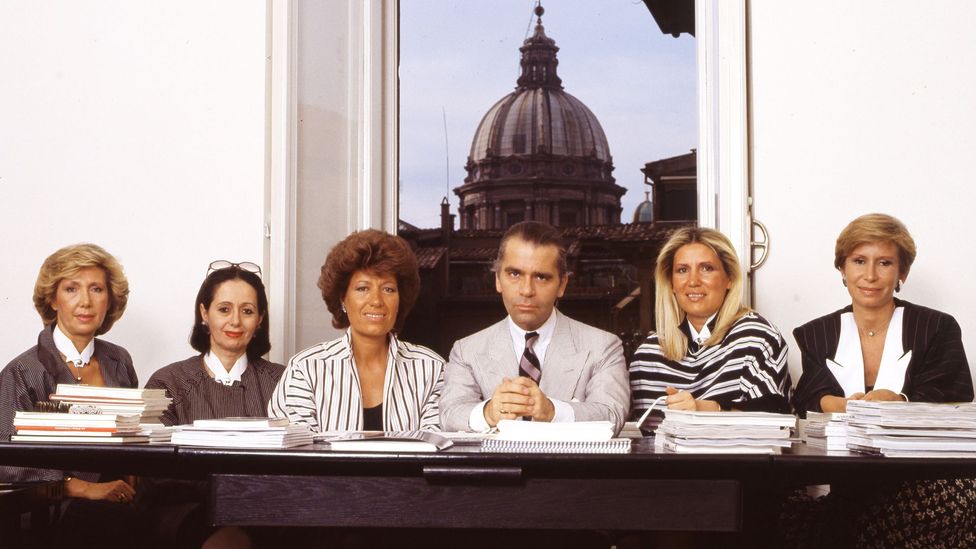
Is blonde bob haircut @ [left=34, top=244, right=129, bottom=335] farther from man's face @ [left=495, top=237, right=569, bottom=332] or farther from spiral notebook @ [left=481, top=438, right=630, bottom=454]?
spiral notebook @ [left=481, top=438, right=630, bottom=454]

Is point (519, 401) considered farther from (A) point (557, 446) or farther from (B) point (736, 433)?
(B) point (736, 433)

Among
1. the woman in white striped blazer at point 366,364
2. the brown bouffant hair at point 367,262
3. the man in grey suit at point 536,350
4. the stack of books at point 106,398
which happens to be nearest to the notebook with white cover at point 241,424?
the stack of books at point 106,398

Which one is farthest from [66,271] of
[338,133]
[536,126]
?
[536,126]

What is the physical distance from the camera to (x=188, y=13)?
4285 mm

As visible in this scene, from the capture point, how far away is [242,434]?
2.16 metres

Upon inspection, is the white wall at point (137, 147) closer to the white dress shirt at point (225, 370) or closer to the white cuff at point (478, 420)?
the white dress shirt at point (225, 370)

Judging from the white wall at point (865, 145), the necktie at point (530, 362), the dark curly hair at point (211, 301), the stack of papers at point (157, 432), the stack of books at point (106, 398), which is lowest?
the stack of papers at point (157, 432)

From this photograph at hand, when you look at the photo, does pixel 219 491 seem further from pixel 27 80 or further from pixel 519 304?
pixel 27 80

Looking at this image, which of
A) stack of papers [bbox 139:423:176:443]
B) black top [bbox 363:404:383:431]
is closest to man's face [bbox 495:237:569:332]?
black top [bbox 363:404:383:431]

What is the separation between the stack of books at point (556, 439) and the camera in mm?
2059

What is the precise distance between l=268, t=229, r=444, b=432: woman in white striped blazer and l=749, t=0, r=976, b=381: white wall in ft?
4.75

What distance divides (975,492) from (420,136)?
2852 millimetres

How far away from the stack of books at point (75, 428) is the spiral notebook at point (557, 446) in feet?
2.68

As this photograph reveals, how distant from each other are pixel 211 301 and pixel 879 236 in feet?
7.17
